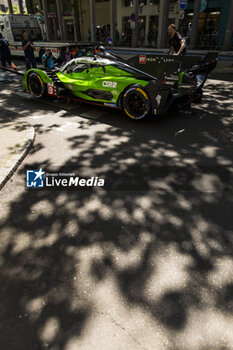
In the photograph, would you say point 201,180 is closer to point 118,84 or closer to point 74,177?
point 74,177

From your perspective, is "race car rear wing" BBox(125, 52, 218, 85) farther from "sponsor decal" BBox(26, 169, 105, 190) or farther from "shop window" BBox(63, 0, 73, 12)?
"shop window" BBox(63, 0, 73, 12)

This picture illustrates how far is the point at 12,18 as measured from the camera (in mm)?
17078

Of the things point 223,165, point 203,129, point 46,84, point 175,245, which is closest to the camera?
point 175,245

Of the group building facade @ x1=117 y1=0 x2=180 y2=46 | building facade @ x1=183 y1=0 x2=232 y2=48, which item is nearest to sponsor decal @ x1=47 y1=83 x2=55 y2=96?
building facade @ x1=183 y1=0 x2=232 y2=48

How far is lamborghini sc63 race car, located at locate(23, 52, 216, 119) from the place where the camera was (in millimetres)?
5547

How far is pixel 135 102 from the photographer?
6059 millimetres

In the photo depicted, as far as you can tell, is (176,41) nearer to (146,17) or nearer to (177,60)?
(177,60)

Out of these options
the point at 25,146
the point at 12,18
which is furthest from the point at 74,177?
the point at 12,18

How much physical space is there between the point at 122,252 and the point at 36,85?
7080mm

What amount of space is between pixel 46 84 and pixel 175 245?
22.1 feet

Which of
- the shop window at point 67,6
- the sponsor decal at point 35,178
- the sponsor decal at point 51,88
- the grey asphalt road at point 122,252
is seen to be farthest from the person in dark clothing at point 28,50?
the shop window at point 67,6

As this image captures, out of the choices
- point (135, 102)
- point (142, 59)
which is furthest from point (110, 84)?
point (142, 59)

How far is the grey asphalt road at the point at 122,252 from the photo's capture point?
2.02 m

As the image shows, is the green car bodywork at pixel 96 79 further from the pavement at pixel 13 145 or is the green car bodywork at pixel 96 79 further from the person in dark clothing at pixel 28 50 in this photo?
the person in dark clothing at pixel 28 50
